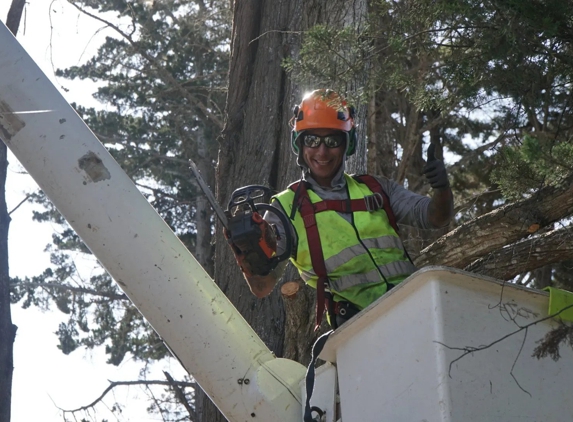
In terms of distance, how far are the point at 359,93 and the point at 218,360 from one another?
180cm

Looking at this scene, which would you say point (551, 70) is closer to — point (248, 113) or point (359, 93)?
point (359, 93)

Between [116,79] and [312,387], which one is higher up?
[116,79]

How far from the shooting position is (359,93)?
186 inches

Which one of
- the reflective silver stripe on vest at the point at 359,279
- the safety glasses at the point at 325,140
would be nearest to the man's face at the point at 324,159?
the safety glasses at the point at 325,140

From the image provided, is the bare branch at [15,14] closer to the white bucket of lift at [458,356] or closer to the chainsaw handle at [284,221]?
the chainsaw handle at [284,221]

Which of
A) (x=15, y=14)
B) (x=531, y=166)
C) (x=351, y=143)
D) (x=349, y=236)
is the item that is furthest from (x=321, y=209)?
(x=15, y=14)

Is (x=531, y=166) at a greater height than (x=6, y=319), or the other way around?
(x=531, y=166)

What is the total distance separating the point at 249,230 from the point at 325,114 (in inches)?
43.0

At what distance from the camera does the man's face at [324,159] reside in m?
4.30

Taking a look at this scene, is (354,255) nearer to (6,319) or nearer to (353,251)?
(353,251)

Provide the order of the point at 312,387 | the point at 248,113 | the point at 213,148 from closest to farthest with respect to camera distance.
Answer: the point at 312,387 → the point at 248,113 → the point at 213,148

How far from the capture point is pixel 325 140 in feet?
14.3

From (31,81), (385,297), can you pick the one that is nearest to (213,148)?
(31,81)

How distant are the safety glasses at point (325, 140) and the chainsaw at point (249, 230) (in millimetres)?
650
